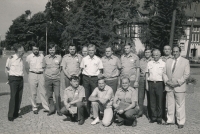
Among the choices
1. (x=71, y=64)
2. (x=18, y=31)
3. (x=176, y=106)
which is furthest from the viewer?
(x=18, y=31)

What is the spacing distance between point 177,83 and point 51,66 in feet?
11.9

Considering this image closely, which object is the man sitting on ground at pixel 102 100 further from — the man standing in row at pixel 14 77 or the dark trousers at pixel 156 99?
the man standing in row at pixel 14 77

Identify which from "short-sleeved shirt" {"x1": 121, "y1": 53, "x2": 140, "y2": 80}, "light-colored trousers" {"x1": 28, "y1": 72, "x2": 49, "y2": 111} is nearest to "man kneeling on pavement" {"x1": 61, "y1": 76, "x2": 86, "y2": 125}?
"light-colored trousers" {"x1": 28, "y1": 72, "x2": 49, "y2": 111}

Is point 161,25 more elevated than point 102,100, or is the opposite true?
point 161,25

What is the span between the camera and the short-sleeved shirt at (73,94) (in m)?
7.34

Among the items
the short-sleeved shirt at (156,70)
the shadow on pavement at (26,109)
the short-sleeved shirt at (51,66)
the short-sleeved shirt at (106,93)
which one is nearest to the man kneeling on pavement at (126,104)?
the short-sleeved shirt at (106,93)

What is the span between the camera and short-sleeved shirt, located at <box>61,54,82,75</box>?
26.3 feet

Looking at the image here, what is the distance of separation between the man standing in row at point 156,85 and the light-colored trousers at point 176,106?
0.89 ft

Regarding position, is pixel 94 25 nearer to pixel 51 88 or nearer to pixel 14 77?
pixel 51 88

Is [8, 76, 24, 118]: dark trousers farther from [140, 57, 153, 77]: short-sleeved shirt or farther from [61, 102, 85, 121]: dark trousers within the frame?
[140, 57, 153, 77]: short-sleeved shirt

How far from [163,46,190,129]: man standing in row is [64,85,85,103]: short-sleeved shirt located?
2.21 meters

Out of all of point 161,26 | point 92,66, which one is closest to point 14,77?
point 92,66

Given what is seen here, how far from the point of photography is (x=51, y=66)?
807 cm

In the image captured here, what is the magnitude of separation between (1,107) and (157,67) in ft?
17.5
